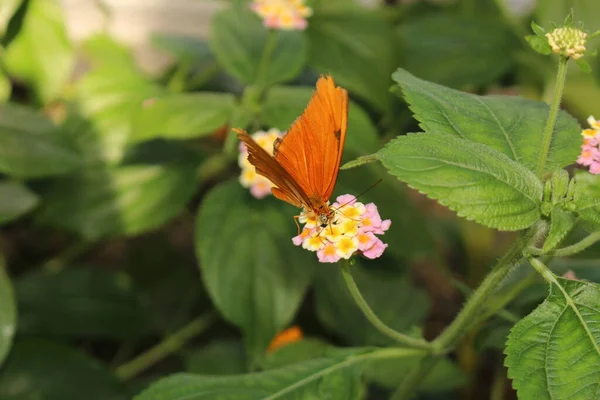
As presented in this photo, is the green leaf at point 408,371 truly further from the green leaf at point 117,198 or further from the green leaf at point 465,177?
the green leaf at point 465,177

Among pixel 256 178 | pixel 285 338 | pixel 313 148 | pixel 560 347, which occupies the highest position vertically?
pixel 313 148

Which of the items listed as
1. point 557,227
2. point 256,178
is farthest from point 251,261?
point 557,227

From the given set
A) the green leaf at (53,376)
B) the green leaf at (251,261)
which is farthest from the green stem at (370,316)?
the green leaf at (53,376)

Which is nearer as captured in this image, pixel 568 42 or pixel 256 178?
pixel 568 42

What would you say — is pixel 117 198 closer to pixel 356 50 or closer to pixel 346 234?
pixel 356 50

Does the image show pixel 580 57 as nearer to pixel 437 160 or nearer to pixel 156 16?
pixel 437 160
